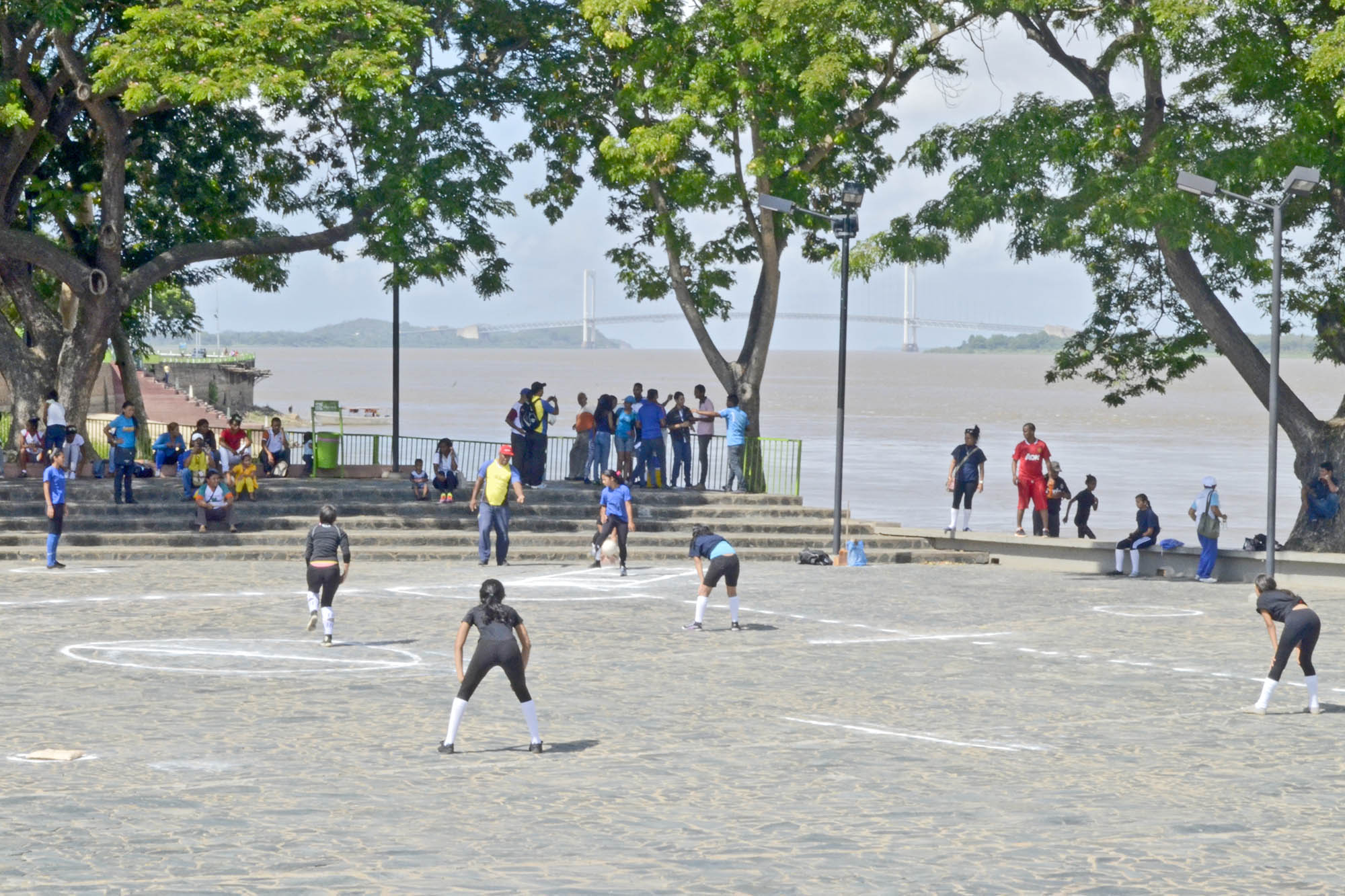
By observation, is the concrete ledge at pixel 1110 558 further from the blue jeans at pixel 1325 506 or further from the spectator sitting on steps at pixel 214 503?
the spectator sitting on steps at pixel 214 503

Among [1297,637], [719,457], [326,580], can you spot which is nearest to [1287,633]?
[1297,637]

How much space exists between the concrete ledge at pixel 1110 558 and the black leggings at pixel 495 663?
1719 centimetres

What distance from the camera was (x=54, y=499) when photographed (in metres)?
24.9

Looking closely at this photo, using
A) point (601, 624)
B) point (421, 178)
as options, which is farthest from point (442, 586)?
point (421, 178)

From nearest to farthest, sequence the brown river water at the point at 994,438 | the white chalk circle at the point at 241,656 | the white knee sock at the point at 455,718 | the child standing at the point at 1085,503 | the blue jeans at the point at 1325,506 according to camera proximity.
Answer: the white knee sock at the point at 455,718, the white chalk circle at the point at 241,656, the blue jeans at the point at 1325,506, the child standing at the point at 1085,503, the brown river water at the point at 994,438

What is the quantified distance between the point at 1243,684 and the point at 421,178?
18.1 m

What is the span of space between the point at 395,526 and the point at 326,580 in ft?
35.8

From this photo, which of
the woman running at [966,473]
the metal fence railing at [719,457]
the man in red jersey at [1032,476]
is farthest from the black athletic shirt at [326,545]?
the man in red jersey at [1032,476]

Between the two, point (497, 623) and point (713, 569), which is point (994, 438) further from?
point (497, 623)

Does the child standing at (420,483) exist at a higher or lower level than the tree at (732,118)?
lower

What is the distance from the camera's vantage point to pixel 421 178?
30.2m

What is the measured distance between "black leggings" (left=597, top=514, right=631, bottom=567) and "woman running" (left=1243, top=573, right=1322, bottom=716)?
38.4 ft

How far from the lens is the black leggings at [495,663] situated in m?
12.3

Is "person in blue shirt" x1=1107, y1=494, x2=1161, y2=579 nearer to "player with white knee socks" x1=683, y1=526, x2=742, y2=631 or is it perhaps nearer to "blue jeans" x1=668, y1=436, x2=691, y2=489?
"blue jeans" x1=668, y1=436, x2=691, y2=489
